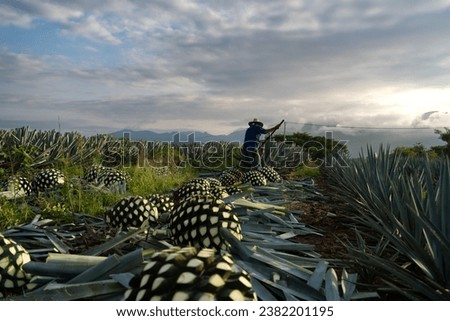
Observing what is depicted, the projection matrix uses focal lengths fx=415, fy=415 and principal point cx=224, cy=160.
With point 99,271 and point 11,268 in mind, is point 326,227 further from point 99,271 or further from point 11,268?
point 11,268

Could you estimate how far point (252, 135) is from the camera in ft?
39.3

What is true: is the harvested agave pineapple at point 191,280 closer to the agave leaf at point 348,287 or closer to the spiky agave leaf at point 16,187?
the agave leaf at point 348,287

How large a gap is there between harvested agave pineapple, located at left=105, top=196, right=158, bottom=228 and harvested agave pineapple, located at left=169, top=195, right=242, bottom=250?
0.68 meters

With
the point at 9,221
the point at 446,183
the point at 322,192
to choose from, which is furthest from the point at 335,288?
the point at 322,192

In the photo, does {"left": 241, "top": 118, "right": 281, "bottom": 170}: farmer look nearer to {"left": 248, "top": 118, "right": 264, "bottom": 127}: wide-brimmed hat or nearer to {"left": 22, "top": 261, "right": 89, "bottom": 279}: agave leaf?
{"left": 248, "top": 118, "right": 264, "bottom": 127}: wide-brimmed hat

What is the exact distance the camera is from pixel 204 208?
2795 millimetres

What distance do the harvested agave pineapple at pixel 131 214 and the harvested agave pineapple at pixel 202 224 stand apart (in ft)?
2.22

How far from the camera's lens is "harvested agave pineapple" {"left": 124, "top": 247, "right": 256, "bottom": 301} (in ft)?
4.84

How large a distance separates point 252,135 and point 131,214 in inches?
343

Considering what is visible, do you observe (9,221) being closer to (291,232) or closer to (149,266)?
(291,232)

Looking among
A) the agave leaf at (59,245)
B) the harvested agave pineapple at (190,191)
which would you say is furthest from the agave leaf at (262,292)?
the harvested agave pineapple at (190,191)

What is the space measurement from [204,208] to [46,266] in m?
1.02

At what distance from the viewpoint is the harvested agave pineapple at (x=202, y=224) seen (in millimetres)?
2711

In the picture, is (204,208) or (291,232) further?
(291,232)
